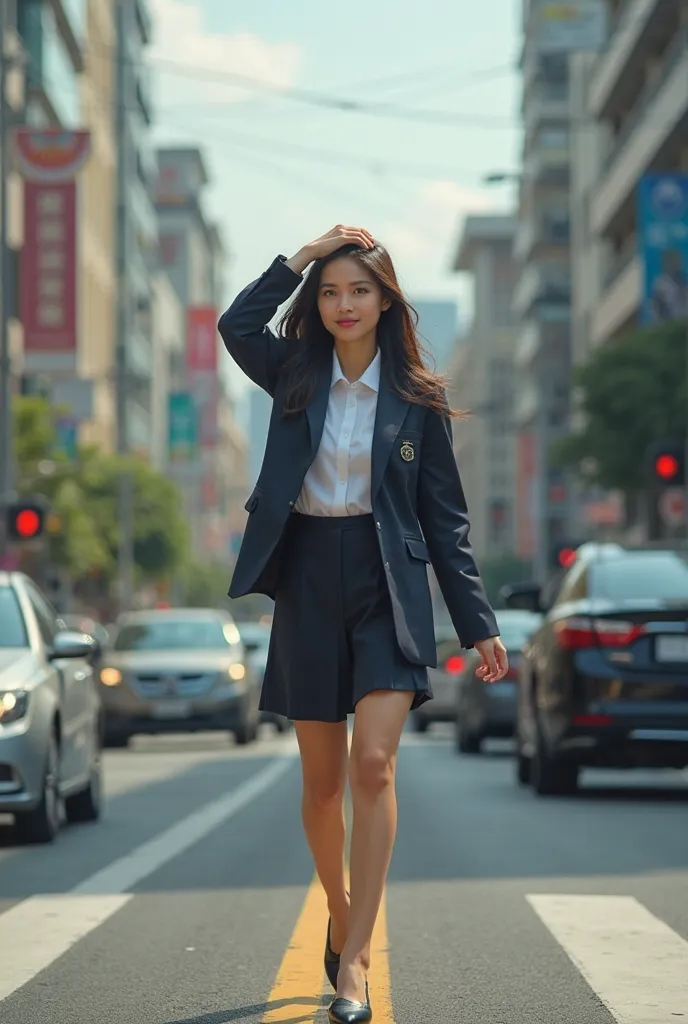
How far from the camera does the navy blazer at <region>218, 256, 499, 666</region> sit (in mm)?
6211

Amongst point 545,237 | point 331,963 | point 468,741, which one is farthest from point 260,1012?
point 545,237

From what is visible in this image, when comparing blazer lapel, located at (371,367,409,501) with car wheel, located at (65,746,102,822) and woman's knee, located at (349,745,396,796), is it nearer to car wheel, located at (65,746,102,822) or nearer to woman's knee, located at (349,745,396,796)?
woman's knee, located at (349,745,396,796)

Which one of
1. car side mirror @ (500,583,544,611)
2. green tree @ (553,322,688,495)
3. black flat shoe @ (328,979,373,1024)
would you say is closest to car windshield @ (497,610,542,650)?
car side mirror @ (500,583,544,611)

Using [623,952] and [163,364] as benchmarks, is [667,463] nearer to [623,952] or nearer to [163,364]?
[623,952]

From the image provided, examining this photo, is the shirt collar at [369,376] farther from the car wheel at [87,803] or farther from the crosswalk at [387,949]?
the car wheel at [87,803]

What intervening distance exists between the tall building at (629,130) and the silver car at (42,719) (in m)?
34.6

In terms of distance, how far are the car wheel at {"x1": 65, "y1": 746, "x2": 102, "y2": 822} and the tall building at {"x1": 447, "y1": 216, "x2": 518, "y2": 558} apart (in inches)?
5747

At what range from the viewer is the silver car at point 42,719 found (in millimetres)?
11609

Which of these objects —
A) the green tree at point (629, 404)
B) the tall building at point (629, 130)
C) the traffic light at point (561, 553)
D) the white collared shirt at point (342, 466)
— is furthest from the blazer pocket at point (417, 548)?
the tall building at point (629, 130)

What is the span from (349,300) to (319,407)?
11.9 inches

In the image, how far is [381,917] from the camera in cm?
871

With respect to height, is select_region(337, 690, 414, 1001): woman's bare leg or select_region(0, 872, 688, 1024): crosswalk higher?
select_region(337, 690, 414, 1001): woman's bare leg

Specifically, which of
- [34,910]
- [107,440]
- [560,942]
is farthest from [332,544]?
[107,440]

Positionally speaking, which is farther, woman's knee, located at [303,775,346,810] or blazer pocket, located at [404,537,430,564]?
woman's knee, located at [303,775,346,810]
